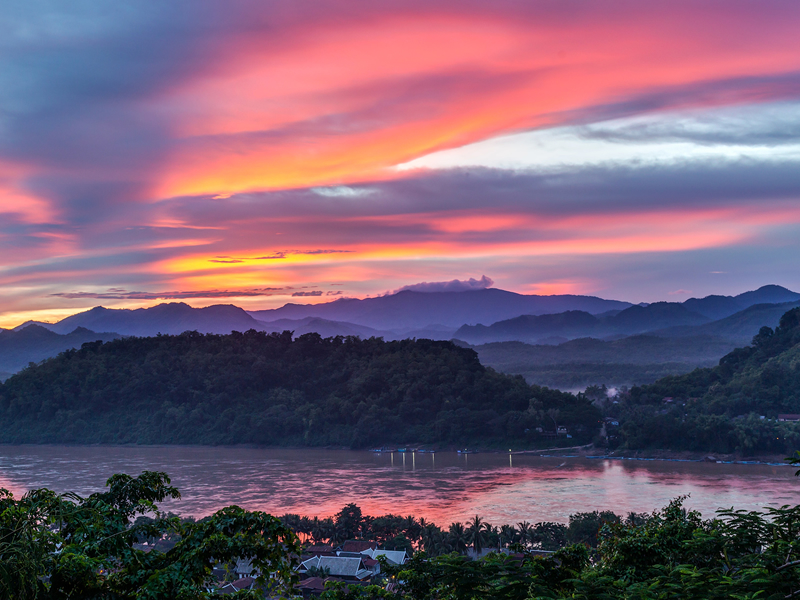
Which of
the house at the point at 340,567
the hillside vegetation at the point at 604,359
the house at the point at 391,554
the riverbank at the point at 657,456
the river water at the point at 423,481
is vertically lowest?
the riverbank at the point at 657,456

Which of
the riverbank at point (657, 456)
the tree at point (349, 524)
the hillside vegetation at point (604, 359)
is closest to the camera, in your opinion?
the tree at point (349, 524)

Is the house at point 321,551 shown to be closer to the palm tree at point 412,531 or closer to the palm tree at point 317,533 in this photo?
the palm tree at point 317,533

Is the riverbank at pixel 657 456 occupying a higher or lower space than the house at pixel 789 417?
lower

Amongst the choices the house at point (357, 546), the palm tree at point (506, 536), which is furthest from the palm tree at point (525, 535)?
the house at point (357, 546)

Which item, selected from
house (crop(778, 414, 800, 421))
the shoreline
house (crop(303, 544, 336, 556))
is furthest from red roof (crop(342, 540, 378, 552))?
house (crop(778, 414, 800, 421))

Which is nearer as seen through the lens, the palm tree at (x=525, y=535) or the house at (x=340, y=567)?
the house at (x=340, y=567)

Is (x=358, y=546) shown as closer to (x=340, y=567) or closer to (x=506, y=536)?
(x=340, y=567)

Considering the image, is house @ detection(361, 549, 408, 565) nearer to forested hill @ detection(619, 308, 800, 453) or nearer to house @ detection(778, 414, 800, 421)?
forested hill @ detection(619, 308, 800, 453)

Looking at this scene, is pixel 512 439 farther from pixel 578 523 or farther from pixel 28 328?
pixel 28 328
